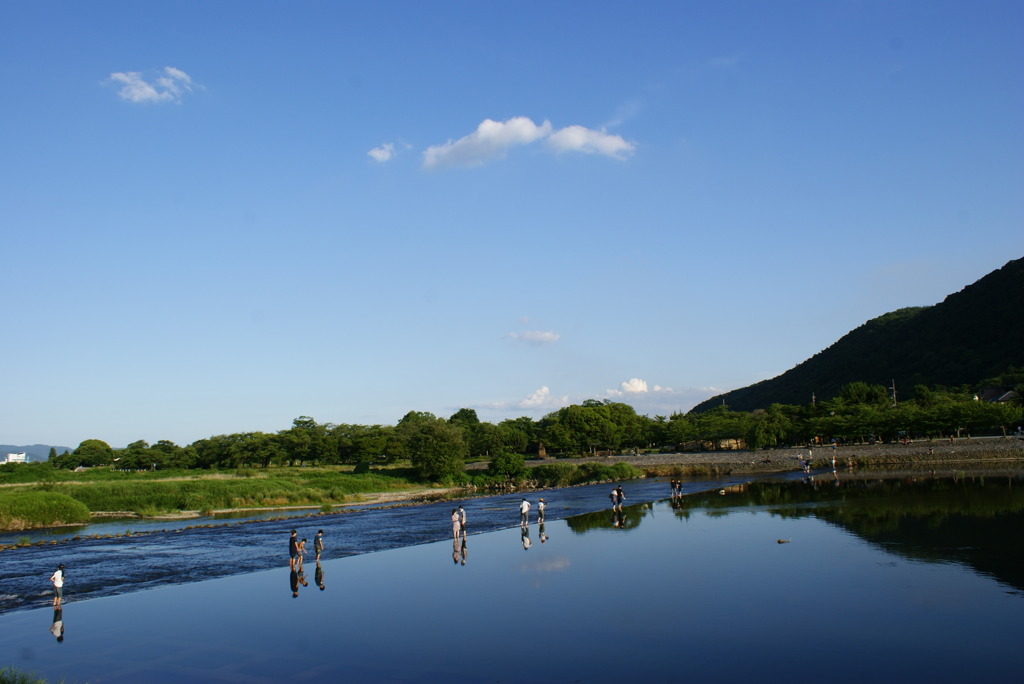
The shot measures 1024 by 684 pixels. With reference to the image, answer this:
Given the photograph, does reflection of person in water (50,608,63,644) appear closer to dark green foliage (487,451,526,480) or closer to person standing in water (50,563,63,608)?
person standing in water (50,563,63,608)

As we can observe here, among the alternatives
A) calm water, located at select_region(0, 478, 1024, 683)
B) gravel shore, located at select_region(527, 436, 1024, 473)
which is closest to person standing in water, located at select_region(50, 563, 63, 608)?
calm water, located at select_region(0, 478, 1024, 683)

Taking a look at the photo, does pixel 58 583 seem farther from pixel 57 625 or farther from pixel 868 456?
pixel 868 456

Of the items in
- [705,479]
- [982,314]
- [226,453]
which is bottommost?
[705,479]

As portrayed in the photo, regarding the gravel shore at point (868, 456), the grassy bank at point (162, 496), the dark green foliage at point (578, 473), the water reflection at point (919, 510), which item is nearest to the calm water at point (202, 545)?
the grassy bank at point (162, 496)

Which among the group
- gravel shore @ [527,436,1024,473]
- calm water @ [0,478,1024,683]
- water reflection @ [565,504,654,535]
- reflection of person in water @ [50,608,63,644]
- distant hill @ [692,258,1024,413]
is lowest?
gravel shore @ [527,436,1024,473]

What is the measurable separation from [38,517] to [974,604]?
57167 millimetres

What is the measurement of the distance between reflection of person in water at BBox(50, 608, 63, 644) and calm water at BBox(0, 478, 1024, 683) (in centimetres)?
21

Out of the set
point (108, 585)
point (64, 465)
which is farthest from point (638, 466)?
point (64, 465)

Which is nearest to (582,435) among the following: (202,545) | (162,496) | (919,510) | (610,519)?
(162,496)

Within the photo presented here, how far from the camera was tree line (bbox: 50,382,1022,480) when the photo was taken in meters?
88.2

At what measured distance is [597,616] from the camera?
59.6ft

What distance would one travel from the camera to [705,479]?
7956cm

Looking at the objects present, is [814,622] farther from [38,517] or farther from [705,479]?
[705,479]

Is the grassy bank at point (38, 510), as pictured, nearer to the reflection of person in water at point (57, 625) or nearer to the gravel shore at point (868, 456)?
the reflection of person in water at point (57, 625)
